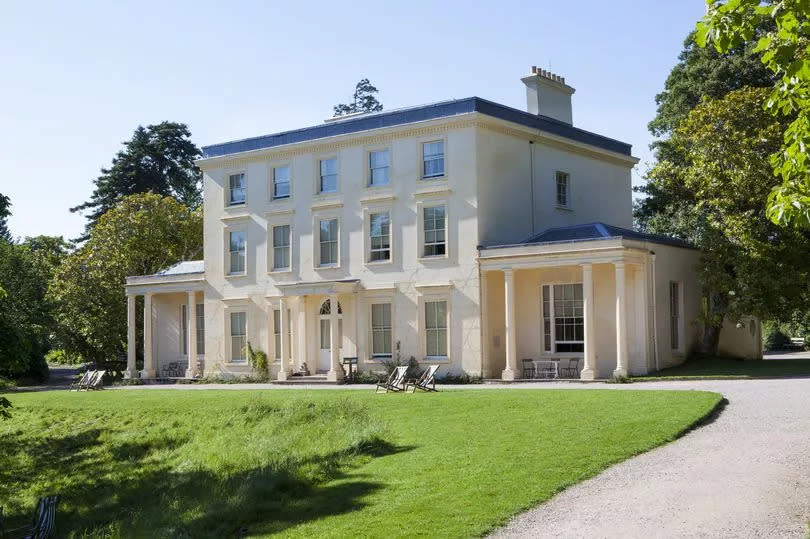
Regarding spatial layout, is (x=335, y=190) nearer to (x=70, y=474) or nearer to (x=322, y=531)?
(x=70, y=474)

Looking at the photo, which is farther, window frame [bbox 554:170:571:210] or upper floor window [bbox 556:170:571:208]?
upper floor window [bbox 556:170:571:208]

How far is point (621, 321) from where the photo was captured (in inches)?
1103

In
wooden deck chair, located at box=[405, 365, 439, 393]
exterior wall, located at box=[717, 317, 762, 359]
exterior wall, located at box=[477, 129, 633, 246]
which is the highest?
exterior wall, located at box=[477, 129, 633, 246]

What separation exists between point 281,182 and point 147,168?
105 feet

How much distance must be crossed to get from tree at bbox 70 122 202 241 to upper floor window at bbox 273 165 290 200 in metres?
29.6

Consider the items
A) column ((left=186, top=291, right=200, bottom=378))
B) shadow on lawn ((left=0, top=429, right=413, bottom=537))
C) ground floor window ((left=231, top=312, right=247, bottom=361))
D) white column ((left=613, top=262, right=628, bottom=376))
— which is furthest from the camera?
column ((left=186, top=291, right=200, bottom=378))

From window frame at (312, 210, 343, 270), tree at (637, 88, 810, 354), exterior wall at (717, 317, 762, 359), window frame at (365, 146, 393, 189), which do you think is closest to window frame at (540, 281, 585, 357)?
tree at (637, 88, 810, 354)

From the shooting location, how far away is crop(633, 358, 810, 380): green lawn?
2634 centimetres

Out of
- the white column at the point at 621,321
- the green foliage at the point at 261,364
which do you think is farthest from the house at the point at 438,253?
the green foliage at the point at 261,364

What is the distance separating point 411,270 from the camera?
3244cm

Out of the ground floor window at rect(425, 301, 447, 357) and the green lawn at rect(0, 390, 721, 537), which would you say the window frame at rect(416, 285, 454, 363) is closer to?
the ground floor window at rect(425, 301, 447, 357)

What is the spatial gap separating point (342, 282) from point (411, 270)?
2525mm

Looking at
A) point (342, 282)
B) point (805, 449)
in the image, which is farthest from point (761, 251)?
point (805, 449)

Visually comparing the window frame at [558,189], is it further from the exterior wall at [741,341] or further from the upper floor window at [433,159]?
the exterior wall at [741,341]
